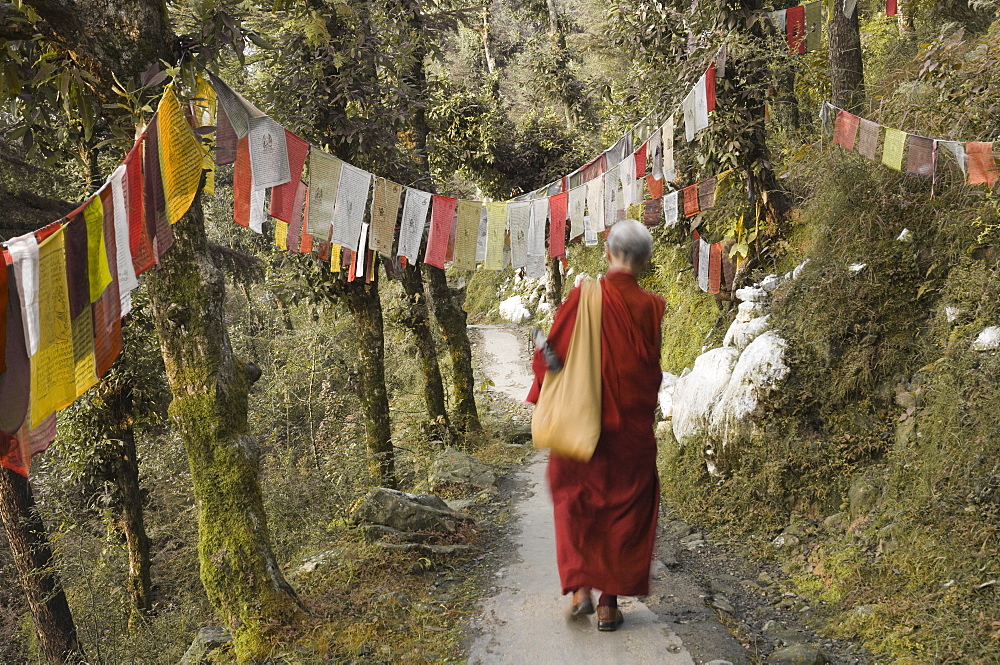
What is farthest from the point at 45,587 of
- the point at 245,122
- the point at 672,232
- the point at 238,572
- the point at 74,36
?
the point at 672,232

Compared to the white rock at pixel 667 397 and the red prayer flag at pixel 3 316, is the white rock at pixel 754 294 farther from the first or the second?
the red prayer flag at pixel 3 316

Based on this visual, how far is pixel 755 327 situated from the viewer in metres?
6.89

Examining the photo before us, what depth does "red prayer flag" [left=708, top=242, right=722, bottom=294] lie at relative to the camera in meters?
9.08

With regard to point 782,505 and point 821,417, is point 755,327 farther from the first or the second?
point 782,505

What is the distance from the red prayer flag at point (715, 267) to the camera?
29.8 ft

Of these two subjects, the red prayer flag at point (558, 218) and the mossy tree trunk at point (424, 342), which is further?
the mossy tree trunk at point (424, 342)

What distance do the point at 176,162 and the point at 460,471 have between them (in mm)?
5617

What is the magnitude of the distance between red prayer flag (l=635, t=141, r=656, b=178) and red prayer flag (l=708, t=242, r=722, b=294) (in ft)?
4.88

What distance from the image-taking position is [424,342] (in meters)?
10.4

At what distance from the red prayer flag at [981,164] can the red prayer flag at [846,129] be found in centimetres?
141

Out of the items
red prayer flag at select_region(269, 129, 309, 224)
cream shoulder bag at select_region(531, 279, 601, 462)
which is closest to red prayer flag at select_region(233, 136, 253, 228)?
red prayer flag at select_region(269, 129, 309, 224)

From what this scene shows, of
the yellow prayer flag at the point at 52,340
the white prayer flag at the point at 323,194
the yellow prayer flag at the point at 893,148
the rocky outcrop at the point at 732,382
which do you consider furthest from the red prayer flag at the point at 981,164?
the yellow prayer flag at the point at 52,340

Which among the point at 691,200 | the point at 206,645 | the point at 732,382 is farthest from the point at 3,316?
the point at 691,200

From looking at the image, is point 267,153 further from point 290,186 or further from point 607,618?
point 607,618
